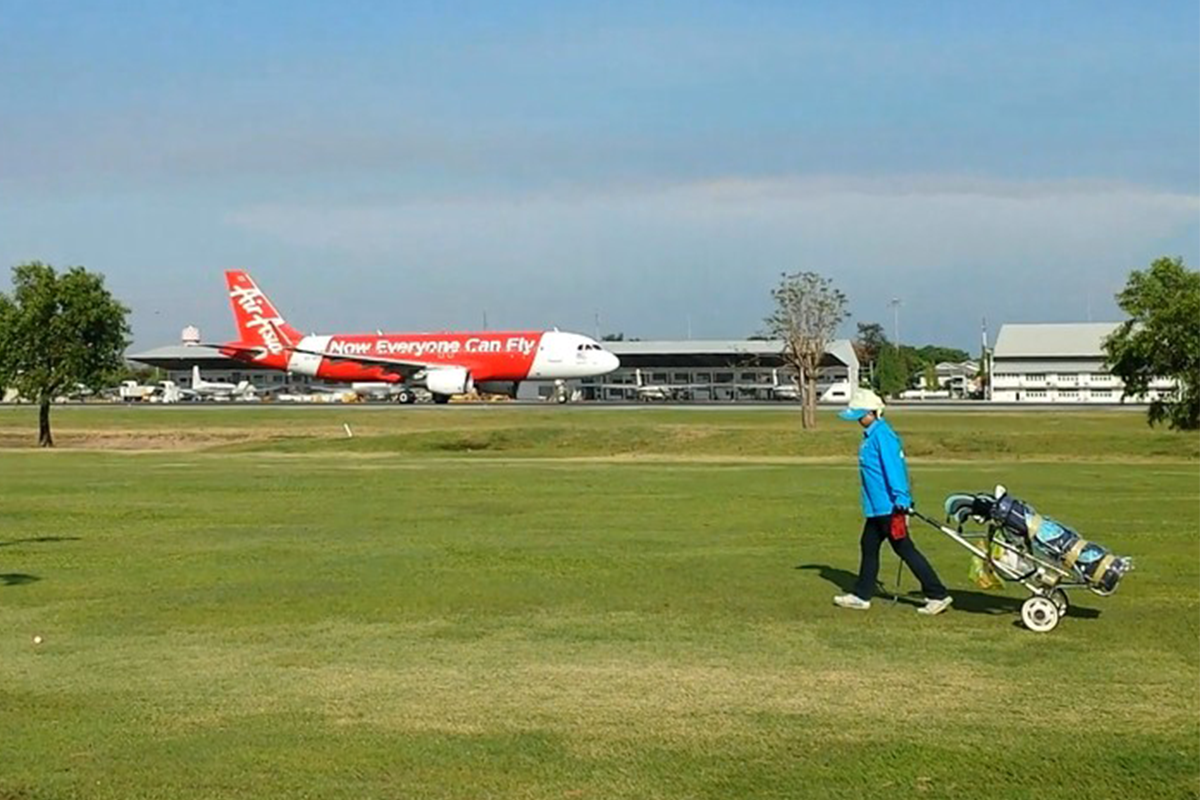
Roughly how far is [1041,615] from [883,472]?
1.81m

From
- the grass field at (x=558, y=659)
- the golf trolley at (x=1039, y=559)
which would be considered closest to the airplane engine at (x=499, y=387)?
the grass field at (x=558, y=659)

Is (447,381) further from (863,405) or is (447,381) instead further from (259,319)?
(863,405)

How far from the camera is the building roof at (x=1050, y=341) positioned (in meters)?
127

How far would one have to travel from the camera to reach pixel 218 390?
130 m

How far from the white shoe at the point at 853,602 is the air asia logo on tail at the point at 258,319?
82020 mm

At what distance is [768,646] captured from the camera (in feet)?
39.3

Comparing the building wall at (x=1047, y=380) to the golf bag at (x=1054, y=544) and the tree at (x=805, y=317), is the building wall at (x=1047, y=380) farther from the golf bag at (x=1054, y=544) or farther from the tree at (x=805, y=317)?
the golf bag at (x=1054, y=544)

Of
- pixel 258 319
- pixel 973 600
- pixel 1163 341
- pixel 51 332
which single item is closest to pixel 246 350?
pixel 258 319

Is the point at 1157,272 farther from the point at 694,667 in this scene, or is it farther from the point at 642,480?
the point at 694,667

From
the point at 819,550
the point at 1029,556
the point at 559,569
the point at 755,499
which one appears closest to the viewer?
the point at 1029,556

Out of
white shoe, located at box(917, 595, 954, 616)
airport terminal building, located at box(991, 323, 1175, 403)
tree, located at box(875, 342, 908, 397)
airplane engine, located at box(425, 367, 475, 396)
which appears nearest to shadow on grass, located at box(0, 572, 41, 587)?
white shoe, located at box(917, 595, 954, 616)

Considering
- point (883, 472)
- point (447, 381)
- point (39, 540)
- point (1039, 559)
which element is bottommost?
point (39, 540)

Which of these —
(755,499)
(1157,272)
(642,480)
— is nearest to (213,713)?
(755,499)

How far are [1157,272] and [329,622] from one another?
39.8 m
